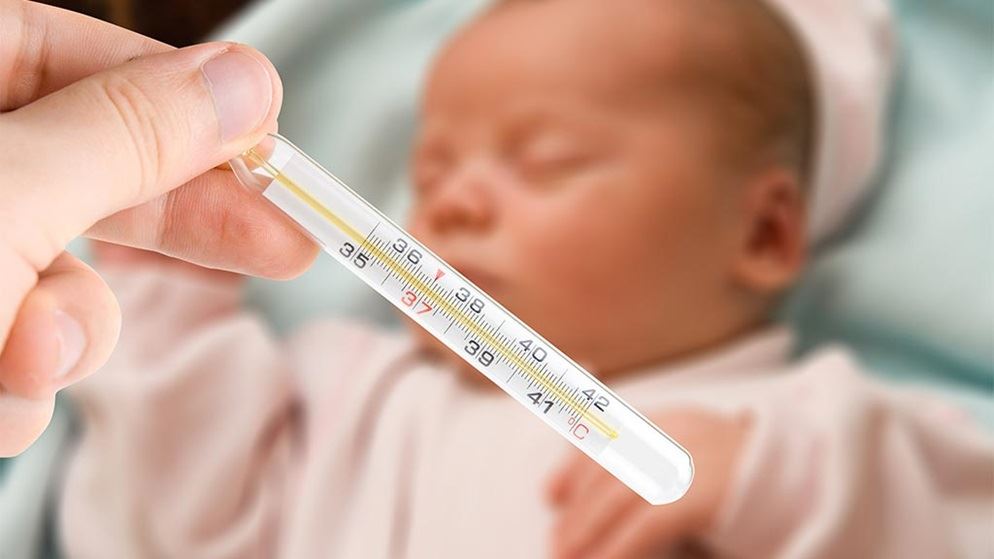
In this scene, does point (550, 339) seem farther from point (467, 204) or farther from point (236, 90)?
point (236, 90)

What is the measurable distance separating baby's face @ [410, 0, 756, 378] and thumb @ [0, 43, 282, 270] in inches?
22.7

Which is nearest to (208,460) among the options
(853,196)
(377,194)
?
(377,194)

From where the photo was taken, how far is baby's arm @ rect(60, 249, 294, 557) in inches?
43.5

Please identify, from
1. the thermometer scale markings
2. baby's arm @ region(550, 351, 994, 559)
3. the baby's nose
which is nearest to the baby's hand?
baby's arm @ region(550, 351, 994, 559)

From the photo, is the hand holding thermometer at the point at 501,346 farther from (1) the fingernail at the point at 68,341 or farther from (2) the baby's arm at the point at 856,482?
(2) the baby's arm at the point at 856,482

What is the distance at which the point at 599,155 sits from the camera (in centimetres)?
114

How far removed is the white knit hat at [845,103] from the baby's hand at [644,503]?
1.27 ft

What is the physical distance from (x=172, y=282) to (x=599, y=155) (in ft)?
1.76

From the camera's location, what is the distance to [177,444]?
1.15 metres

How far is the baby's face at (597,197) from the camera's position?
1.12 metres

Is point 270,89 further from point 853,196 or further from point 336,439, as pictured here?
point 853,196

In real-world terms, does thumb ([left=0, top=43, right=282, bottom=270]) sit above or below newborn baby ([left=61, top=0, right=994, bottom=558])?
above

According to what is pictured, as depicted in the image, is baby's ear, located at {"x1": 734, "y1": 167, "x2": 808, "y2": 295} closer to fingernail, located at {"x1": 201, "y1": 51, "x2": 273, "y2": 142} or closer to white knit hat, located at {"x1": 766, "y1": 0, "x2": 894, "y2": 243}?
white knit hat, located at {"x1": 766, "y1": 0, "x2": 894, "y2": 243}

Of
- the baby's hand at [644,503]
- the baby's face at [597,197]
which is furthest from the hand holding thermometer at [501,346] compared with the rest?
the baby's face at [597,197]
